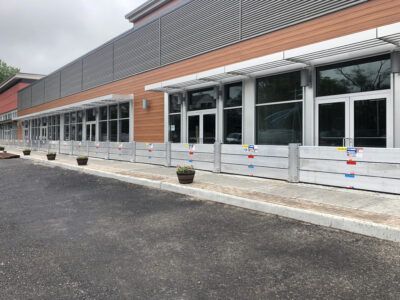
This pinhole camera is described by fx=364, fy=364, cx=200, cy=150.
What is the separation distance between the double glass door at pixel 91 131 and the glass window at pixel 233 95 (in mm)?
13891

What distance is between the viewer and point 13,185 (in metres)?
11.7

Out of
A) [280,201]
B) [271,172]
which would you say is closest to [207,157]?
[271,172]

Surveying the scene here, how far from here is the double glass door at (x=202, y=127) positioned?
15.2 m

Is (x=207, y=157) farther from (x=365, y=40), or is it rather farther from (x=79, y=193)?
(x=365, y=40)

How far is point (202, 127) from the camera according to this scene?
15727 mm

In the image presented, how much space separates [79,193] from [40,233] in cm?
398

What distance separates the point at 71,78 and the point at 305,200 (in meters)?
26.9

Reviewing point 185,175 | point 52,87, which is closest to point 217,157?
point 185,175

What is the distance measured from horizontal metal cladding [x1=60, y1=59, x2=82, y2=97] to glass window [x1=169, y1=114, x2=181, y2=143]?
44.4ft

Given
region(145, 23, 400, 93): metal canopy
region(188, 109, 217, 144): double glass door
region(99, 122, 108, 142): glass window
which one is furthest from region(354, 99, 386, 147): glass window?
region(99, 122, 108, 142): glass window

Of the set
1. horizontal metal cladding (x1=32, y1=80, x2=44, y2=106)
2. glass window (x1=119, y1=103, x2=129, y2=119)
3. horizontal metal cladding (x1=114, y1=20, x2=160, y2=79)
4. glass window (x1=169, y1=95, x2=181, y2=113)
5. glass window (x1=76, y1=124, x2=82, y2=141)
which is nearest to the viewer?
glass window (x1=169, y1=95, x2=181, y2=113)

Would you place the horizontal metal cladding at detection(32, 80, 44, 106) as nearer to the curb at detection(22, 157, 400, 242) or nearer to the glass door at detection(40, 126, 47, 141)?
the glass door at detection(40, 126, 47, 141)

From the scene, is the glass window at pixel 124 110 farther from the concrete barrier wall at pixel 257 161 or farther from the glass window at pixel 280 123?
the concrete barrier wall at pixel 257 161

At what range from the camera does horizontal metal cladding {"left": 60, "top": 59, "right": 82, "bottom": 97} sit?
28531 mm
